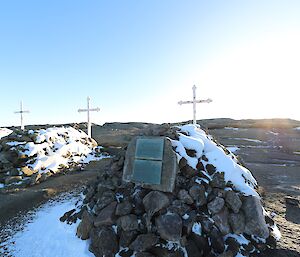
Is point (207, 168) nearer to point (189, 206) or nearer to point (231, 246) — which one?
point (189, 206)

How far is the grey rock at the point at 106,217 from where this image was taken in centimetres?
675

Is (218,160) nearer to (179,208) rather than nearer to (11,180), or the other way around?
(179,208)

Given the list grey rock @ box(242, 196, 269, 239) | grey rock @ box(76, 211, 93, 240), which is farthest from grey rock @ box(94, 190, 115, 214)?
grey rock @ box(242, 196, 269, 239)

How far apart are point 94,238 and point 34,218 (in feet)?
11.0

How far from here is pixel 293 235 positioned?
22.7ft

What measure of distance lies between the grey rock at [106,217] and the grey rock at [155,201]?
101 centimetres

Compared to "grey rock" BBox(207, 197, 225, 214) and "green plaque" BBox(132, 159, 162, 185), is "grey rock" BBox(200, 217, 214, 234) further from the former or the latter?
"green plaque" BBox(132, 159, 162, 185)

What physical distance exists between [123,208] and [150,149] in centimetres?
219

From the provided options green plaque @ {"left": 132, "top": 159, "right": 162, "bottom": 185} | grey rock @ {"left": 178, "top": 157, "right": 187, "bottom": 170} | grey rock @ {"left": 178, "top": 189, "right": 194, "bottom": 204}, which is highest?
grey rock @ {"left": 178, "top": 157, "right": 187, "bottom": 170}

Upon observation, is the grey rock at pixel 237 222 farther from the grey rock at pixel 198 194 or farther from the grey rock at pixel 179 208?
the grey rock at pixel 179 208

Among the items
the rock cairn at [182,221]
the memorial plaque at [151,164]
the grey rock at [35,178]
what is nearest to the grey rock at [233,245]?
the rock cairn at [182,221]

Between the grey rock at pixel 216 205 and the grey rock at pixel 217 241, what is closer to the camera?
the grey rock at pixel 217 241

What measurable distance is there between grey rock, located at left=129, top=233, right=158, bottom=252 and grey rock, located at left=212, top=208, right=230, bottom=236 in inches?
68.9

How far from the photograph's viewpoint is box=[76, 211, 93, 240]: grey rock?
272 inches
